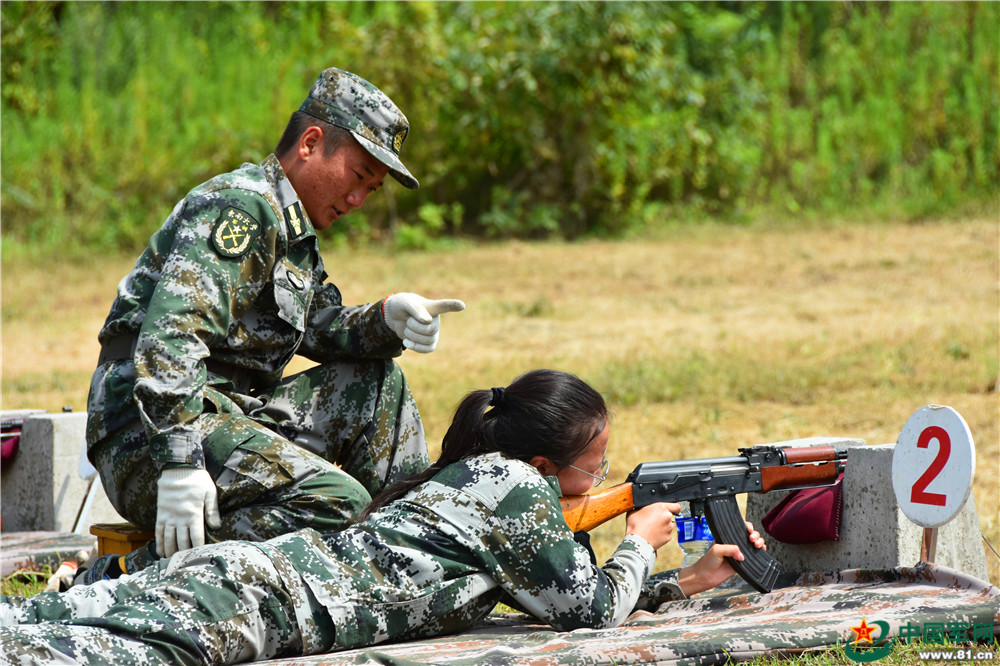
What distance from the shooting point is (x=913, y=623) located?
109 inches

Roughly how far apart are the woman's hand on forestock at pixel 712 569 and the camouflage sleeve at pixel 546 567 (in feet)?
1.32

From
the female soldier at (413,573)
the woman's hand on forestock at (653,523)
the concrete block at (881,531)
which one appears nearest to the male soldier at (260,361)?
the female soldier at (413,573)

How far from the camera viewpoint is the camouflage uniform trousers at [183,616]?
7.95 feet

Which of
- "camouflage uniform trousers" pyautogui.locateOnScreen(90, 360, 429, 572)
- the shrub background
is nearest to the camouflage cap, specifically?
"camouflage uniform trousers" pyautogui.locateOnScreen(90, 360, 429, 572)

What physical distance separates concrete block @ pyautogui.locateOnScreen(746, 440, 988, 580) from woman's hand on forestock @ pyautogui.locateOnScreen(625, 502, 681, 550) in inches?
22.9

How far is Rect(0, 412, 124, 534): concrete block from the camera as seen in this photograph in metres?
4.50

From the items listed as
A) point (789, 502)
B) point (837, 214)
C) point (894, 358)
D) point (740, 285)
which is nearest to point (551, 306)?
point (740, 285)

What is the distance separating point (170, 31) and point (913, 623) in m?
13.4

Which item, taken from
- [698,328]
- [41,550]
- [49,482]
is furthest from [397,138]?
[698,328]

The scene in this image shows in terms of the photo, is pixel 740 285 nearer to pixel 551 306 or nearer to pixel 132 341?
pixel 551 306

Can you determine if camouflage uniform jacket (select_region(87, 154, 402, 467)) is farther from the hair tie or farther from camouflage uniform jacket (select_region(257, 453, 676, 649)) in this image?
the hair tie

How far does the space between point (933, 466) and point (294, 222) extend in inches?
74.1

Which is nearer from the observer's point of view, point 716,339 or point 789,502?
point 789,502

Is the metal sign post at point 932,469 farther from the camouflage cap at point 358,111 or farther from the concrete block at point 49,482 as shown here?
the concrete block at point 49,482
